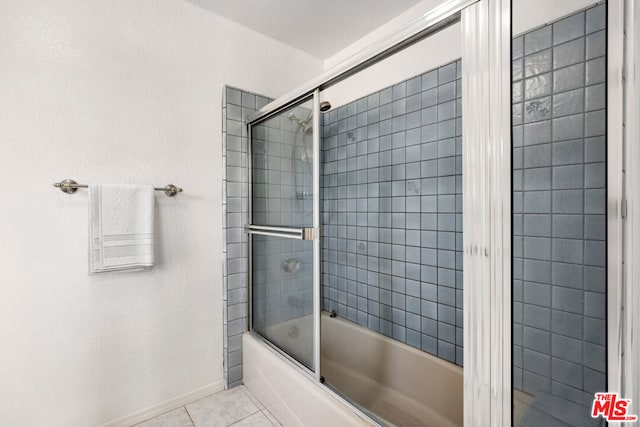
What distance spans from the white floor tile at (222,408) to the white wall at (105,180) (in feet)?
0.32

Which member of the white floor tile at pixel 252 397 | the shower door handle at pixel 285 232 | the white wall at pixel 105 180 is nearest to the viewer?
the white wall at pixel 105 180

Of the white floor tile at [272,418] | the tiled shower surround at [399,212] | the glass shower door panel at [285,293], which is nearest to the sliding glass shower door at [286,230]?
the glass shower door panel at [285,293]

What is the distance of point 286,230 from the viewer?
1405 mm

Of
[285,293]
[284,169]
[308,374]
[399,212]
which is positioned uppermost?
[284,169]

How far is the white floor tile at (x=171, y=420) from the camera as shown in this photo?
140 cm

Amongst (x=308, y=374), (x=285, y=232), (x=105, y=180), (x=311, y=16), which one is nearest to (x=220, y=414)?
(x=308, y=374)

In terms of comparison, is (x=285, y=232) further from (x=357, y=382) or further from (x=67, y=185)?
(x=357, y=382)

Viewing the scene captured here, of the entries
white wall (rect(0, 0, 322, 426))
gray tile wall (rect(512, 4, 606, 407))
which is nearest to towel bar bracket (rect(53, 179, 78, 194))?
white wall (rect(0, 0, 322, 426))

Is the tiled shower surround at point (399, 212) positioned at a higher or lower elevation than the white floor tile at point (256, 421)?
higher

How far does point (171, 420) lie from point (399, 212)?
5.51 feet

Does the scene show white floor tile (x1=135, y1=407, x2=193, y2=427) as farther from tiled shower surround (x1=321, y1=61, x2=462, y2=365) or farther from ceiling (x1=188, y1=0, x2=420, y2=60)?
ceiling (x1=188, y1=0, x2=420, y2=60)

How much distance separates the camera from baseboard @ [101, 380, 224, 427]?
137cm

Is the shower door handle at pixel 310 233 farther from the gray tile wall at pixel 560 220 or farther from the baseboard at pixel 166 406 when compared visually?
the baseboard at pixel 166 406

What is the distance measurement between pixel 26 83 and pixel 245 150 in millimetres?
992
